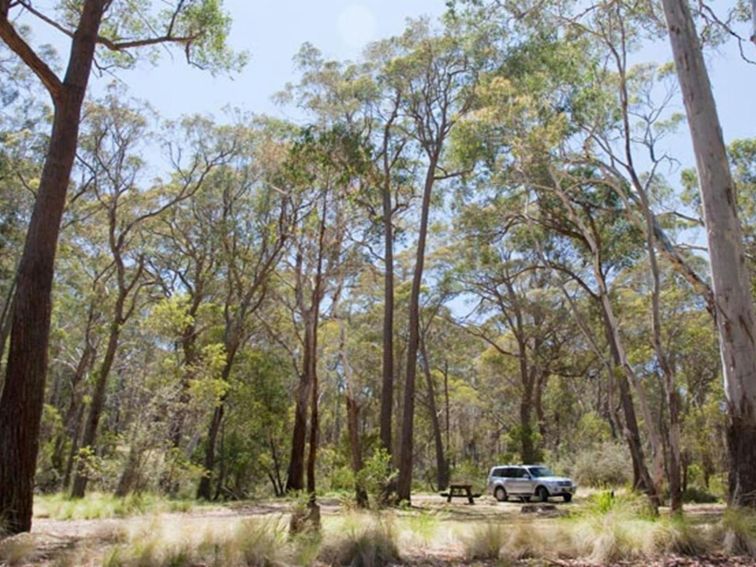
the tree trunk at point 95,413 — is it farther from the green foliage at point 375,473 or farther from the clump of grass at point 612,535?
the clump of grass at point 612,535

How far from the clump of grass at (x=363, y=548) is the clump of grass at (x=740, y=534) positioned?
140 inches

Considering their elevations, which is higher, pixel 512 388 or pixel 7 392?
pixel 512 388

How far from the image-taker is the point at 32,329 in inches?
307

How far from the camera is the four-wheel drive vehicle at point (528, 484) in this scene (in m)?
21.9

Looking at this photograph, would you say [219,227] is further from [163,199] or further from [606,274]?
[606,274]

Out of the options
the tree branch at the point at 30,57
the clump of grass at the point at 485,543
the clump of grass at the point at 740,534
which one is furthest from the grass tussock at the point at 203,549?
the tree branch at the point at 30,57

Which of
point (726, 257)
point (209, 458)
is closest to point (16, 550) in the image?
point (726, 257)

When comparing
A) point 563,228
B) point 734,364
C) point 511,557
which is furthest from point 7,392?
point 563,228

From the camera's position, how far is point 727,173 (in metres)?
8.31

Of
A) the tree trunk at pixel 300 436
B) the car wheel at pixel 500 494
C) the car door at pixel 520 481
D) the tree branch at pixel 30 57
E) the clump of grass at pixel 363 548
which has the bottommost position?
the clump of grass at pixel 363 548

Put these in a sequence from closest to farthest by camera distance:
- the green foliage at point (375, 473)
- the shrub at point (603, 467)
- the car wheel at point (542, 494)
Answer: the green foliage at point (375, 473)
the car wheel at point (542, 494)
the shrub at point (603, 467)

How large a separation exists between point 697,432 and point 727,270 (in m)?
22.7

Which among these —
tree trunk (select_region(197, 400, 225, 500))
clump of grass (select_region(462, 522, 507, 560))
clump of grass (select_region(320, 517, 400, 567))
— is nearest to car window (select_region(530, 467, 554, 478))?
tree trunk (select_region(197, 400, 225, 500))

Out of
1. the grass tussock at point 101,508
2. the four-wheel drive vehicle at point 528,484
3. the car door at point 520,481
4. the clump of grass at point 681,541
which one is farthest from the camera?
the car door at point 520,481
